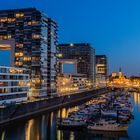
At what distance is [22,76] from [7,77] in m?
11.0

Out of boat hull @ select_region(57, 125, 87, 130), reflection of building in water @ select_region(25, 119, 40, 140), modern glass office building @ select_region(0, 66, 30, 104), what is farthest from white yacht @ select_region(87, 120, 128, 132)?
modern glass office building @ select_region(0, 66, 30, 104)

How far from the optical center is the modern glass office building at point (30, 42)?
418 ft

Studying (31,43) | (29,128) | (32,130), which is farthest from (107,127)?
(31,43)

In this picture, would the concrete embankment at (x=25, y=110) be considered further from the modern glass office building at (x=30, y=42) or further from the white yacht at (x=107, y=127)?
the white yacht at (x=107, y=127)

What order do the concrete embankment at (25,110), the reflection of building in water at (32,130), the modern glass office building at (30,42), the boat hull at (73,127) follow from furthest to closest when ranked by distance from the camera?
the modern glass office building at (30,42) → the concrete embankment at (25,110) → the boat hull at (73,127) → the reflection of building in water at (32,130)

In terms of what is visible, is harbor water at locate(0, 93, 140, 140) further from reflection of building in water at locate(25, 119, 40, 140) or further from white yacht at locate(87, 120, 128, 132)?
white yacht at locate(87, 120, 128, 132)

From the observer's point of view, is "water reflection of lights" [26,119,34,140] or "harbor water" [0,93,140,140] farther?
"water reflection of lights" [26,119,34,140]

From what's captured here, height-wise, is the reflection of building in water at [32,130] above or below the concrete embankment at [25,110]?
below

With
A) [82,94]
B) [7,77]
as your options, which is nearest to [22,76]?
[7,77]

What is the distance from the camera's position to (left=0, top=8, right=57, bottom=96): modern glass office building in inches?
5017

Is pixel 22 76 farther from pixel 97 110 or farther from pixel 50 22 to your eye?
pixel 50 22

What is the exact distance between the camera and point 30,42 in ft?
420

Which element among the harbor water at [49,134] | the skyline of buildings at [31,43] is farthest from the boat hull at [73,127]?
the skyline of buildings at [31,43]

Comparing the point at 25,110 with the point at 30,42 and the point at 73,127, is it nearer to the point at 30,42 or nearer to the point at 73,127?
the point at 73,127
